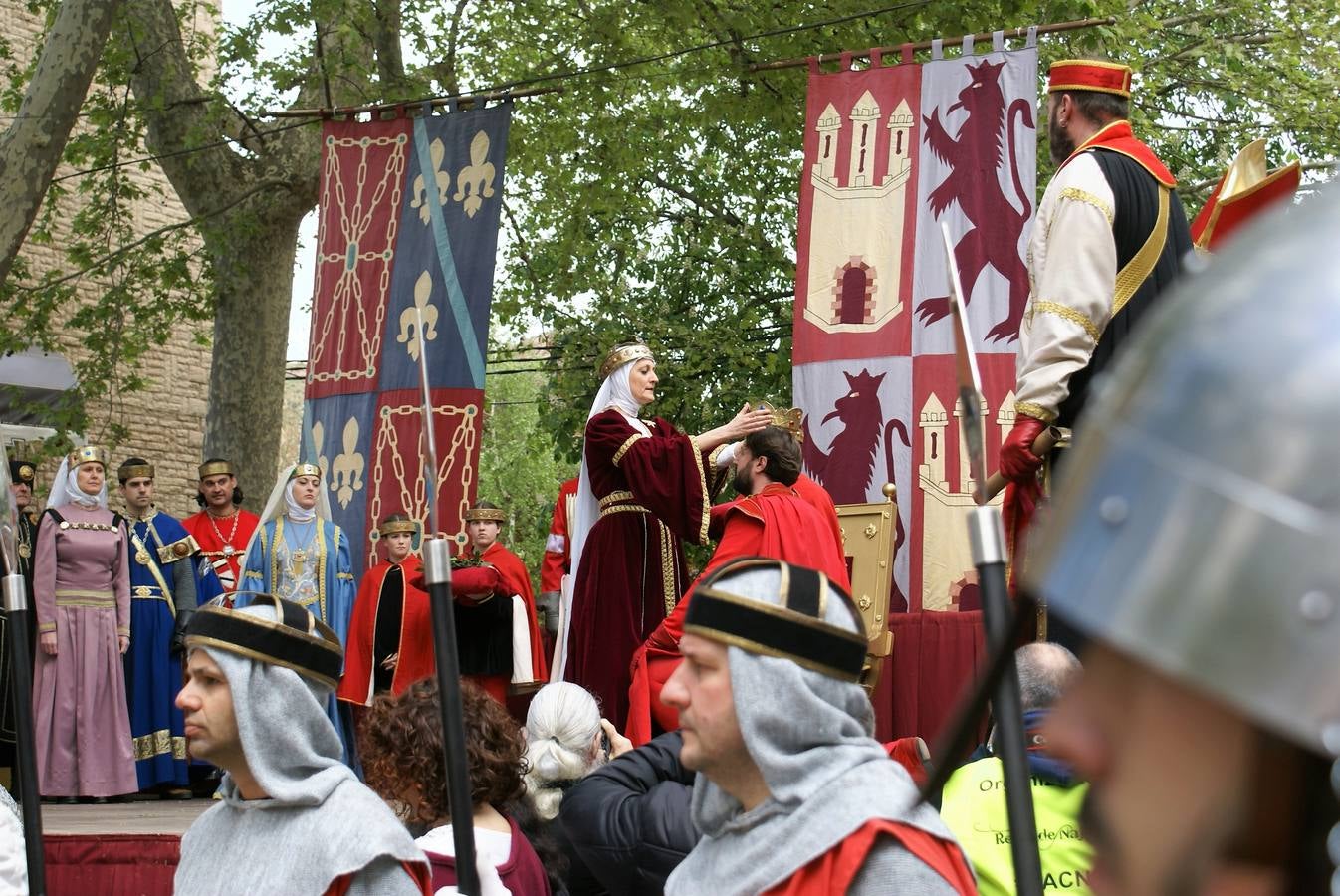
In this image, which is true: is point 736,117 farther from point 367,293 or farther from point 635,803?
point 635,803

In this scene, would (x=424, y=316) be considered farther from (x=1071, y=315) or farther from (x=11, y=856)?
(x=11, y=856)

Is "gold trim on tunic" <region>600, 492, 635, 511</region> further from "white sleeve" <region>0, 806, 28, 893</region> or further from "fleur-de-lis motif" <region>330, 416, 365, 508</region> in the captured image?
"white sleeve" <region>0, 806, 28, 893</region>

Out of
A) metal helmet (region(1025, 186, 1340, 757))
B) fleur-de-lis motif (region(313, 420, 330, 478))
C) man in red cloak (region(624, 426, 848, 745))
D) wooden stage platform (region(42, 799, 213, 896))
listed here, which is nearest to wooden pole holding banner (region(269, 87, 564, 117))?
fleur-de-lis motif (region(313, 420, 330, 478))

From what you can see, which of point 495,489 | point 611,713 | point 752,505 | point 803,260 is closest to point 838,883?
point 752,505

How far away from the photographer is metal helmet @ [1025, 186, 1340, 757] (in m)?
0.74

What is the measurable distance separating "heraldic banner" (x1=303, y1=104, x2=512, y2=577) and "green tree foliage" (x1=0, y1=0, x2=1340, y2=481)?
1.57 m

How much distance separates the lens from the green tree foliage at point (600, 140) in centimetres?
1280

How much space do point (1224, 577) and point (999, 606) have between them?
1.23 m

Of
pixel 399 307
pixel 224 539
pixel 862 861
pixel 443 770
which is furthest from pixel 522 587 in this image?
pixel 862 861

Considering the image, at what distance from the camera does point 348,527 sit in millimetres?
10258

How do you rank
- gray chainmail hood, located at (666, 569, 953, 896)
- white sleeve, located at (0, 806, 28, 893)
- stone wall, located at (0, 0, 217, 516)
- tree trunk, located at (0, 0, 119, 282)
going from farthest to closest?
stone wall, located at (0, 0, 217, 516)
tree trunk, located at (0, 0, 119, 282)
white sleeve, located at (0, 806, 28, 893)
gray chainmail hood, located at (666, 569, 953, 896)

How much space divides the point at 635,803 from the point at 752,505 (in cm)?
323

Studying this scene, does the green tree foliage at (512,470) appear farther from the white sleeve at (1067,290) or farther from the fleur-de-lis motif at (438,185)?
the white sleeve at (1067,290)

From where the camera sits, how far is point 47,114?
33.5 feet
